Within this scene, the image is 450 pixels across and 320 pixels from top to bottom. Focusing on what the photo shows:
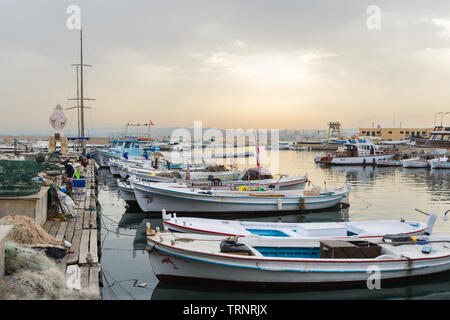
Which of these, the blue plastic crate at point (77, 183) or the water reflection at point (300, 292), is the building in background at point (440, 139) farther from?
the blue plastic crate at point (77, 183)

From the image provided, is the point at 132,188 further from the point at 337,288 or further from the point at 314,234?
the point at 337,288

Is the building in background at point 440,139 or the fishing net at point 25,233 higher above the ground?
the building in background at point 440,139

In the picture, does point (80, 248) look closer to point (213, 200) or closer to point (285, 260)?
point (285, 260)

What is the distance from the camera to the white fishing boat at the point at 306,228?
12664 mm

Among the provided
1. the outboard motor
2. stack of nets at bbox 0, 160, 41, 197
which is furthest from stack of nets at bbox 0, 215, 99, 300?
the outboard motor

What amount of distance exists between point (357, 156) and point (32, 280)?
56421 millimetres

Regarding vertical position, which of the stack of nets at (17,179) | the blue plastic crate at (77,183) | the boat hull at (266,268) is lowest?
the boat hull at (266,268)

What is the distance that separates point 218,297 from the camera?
9.88 metres

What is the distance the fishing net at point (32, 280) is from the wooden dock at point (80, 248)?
379 mm

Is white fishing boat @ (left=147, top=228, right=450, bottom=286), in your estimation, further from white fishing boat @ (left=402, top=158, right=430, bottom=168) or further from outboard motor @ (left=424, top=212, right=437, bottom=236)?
white fishing boat @ (left=402, top=158, right=430, bottom=168)

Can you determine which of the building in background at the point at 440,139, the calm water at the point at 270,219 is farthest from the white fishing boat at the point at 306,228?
the building in background at the point at 440,139

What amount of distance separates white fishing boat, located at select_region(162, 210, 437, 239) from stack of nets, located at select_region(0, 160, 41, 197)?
4.59 metres

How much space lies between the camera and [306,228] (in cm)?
1280
